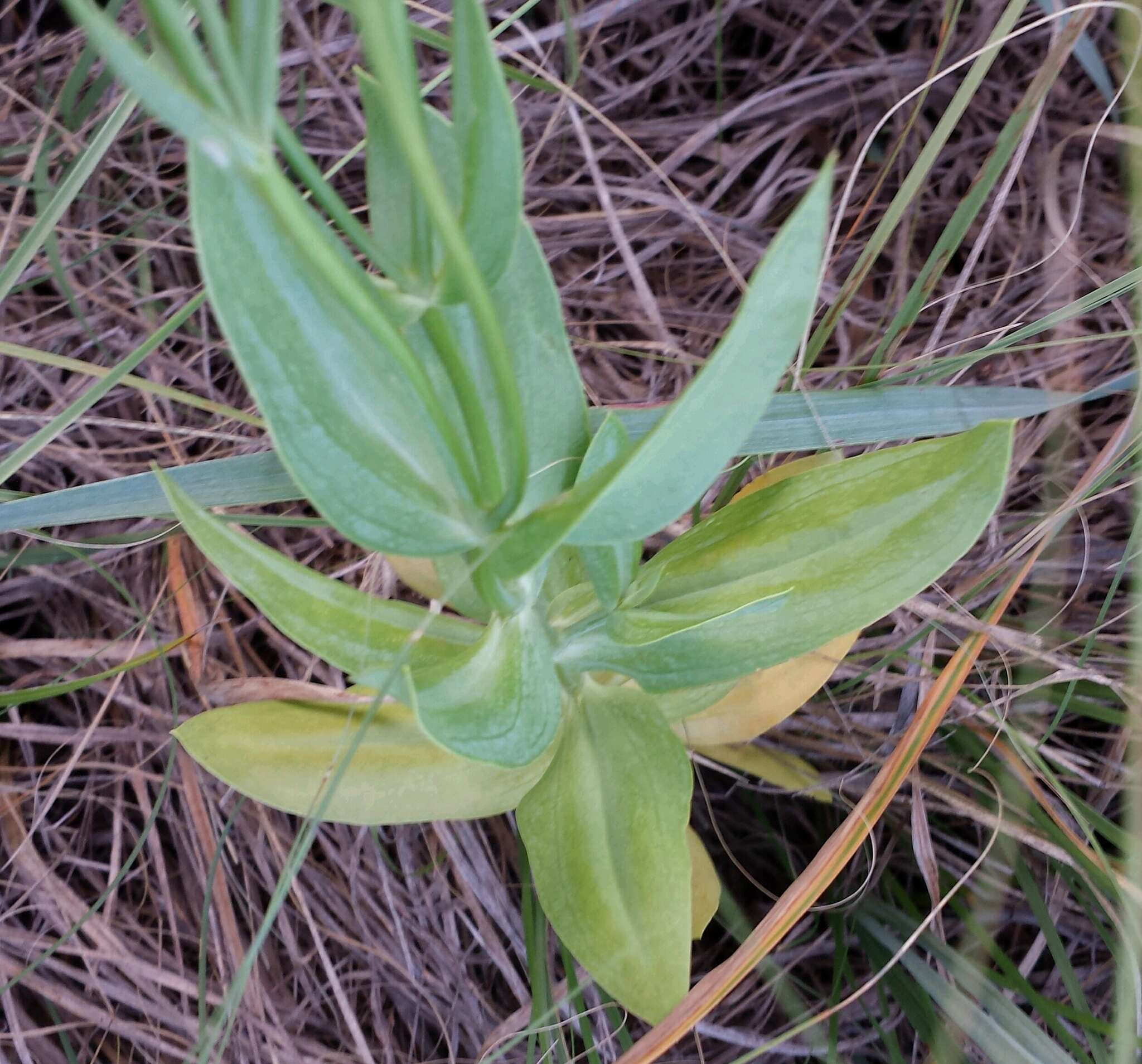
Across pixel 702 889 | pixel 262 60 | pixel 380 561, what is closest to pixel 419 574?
pixel 380 561

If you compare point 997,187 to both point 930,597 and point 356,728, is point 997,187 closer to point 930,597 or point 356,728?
point 930,597

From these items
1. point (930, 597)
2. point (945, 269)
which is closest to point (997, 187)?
point (945, 269)

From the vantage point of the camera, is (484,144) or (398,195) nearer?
(484,144)

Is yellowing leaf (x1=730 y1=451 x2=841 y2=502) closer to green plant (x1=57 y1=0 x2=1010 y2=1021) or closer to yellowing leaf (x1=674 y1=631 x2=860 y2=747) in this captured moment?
green plant (x1=57 y1=0 x2=1010 y2=1021)

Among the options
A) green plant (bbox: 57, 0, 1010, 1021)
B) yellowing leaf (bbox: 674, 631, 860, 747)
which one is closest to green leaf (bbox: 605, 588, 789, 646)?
green plant (bbox: 57, 0, 1010, 1021)

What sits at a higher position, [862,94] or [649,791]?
[862,94]

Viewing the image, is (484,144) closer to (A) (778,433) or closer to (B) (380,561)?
(A) (778,433)
